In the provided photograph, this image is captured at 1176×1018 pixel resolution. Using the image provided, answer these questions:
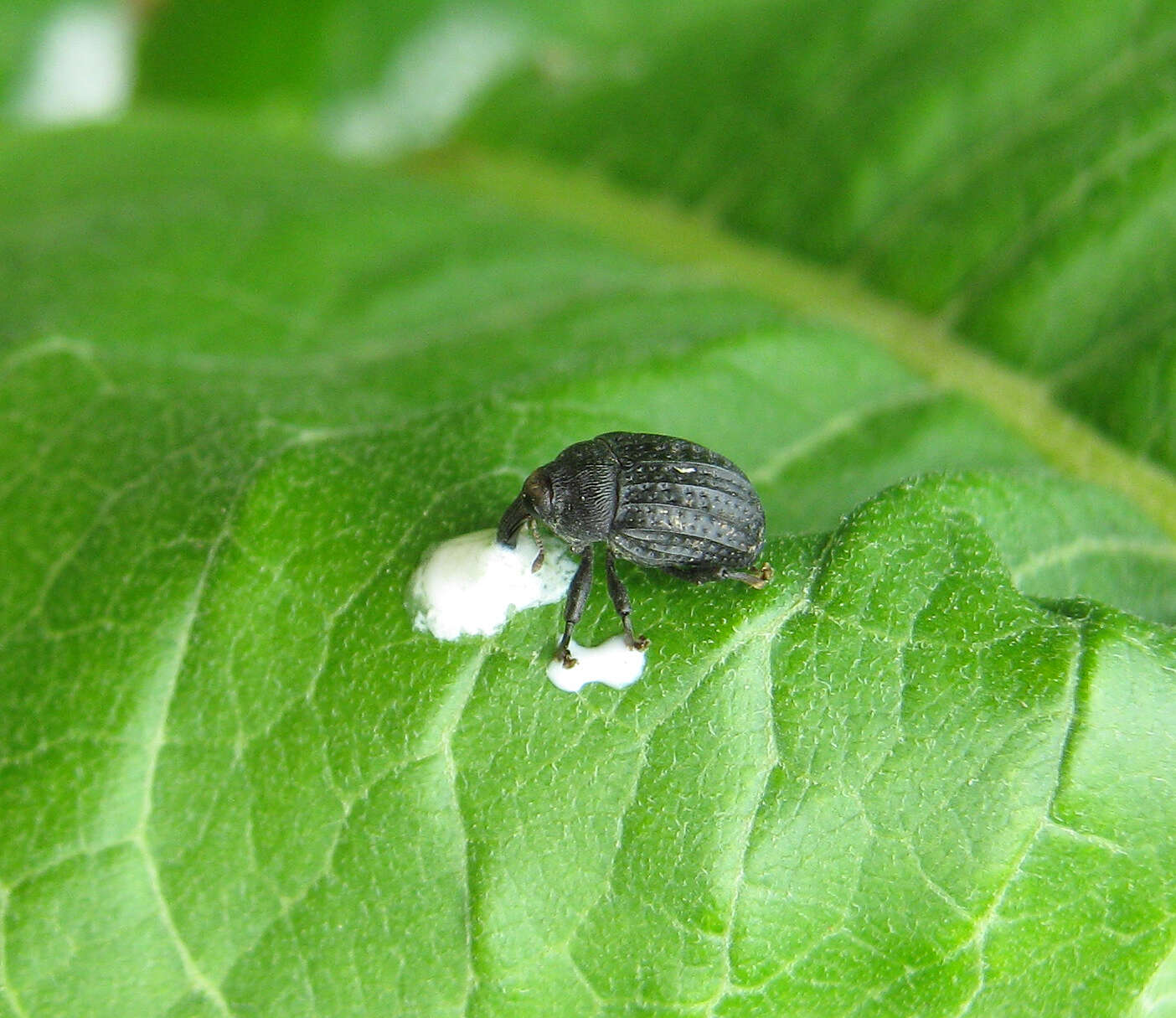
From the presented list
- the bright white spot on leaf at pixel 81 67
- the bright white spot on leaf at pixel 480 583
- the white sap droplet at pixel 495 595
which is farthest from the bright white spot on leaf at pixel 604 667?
the bright white spot on leaf at pixel 81 67

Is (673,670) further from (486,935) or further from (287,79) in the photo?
(287,79)

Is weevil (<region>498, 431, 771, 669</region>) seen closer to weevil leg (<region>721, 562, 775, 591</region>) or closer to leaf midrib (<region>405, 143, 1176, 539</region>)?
weevil leg (<region>721, 562, 775, 591</region>)

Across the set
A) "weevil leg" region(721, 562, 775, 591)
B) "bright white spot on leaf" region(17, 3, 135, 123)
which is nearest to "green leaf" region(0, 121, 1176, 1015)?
"weevil leg" region(721, 562, 775, 591)

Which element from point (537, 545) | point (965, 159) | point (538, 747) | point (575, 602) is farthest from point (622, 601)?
point (965, 159)

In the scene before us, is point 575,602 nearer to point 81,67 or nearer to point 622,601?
point 622,601

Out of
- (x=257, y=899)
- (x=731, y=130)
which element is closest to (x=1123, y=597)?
(x=257, y=899)

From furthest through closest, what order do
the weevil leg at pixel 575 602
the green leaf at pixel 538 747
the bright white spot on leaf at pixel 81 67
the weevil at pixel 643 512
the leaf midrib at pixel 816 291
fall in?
the bright white spot on leaf at pixel 81 67 < the leaf midrib at pixel 816 291 < the weevil at pixel 643 512 < the weevil leg at pixel 575 602 < the green leaf at pixel 538 747

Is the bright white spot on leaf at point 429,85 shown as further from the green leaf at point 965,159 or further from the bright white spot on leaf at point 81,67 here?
the bright white spot on leaf at point 81,67
